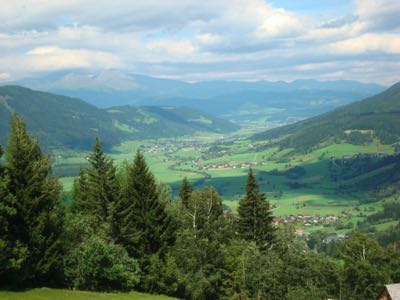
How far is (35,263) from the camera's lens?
128ft

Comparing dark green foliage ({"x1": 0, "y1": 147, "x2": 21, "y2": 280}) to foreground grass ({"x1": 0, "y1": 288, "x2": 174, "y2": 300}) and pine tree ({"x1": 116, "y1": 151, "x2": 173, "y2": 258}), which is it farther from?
pine tree ({"x1": 116, "y1": 151, "x2": 173, "y2": 258})

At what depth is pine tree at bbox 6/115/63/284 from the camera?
38.7m

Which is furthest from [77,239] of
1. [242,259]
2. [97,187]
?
[242,259]

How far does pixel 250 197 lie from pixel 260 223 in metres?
3.62

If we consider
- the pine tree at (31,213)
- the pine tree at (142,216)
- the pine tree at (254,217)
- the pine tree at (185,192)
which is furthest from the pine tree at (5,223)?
the pine tree at (254,217)

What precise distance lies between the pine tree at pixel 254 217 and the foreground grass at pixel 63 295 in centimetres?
2065

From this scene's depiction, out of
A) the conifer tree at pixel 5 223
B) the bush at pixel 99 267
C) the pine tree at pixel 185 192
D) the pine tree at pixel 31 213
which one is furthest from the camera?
the pine tree at pixel 185 192

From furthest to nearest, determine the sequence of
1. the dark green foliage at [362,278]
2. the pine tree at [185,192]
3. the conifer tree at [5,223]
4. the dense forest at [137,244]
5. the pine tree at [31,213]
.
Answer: the pine tree at [185,192] < the dark green foliage at [362,278] < the dense forest at [137,244] < the pine tree at [31,213] < the conifer tree at [5,223]

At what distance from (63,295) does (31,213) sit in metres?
7.03

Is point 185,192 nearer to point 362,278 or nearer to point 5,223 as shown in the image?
point 362,278

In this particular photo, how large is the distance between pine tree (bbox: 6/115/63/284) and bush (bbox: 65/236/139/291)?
199 cm

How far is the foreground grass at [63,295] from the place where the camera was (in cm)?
3581

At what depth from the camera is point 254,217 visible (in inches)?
2510

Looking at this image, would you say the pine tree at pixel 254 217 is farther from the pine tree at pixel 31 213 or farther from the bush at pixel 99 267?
the pine tree at pixel 31 213
